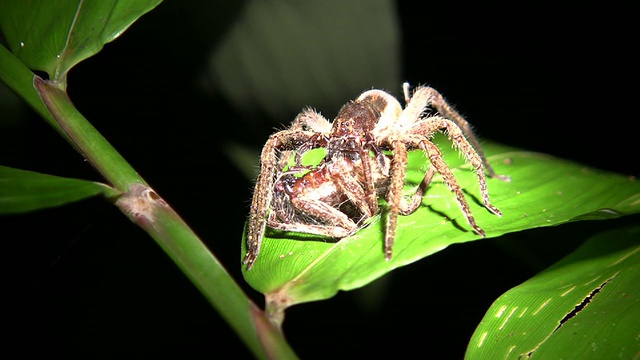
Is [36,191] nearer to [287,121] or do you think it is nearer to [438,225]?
[438,225]

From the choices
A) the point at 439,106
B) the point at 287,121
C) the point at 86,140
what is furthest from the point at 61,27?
the point at 287,121

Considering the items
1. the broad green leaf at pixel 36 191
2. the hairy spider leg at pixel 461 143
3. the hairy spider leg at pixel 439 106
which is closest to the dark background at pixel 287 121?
the hairy spider leg at pixel 439 106

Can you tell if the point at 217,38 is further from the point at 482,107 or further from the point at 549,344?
the point at 549,344

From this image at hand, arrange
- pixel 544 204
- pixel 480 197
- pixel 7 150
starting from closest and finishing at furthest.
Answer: pixel 544 204 → pixel 480 197 → pixel 7 150

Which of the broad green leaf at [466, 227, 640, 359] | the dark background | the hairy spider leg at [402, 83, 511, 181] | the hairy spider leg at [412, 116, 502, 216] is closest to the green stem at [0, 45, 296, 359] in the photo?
the broad green leaf at [466, 227, 640, 359]

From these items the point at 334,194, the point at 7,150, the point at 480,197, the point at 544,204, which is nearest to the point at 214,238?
the point at 7,150

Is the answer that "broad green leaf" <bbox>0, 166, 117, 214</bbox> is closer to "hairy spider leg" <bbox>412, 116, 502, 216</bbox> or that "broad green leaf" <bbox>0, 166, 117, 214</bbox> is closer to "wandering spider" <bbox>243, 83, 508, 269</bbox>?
"wandering spider" <bbox>243, 83, 508, 269</bbox>
